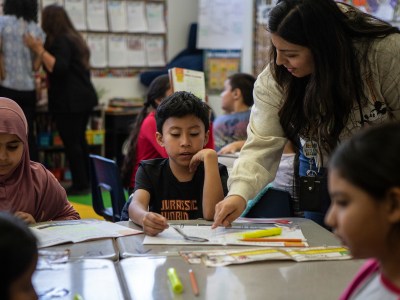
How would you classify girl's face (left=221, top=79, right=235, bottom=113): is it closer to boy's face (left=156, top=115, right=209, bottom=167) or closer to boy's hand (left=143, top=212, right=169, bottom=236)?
boy's face (left=156, top=115, right=209, bottom=167)

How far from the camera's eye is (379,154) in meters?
0.90

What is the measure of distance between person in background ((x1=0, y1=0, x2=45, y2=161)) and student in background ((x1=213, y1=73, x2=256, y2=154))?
65.8 inches

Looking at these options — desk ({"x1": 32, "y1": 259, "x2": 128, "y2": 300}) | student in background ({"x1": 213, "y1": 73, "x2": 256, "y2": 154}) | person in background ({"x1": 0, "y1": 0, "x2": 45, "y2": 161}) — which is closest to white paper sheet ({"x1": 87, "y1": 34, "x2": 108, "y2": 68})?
person in background ({"x1": 0, "y1": 0, "x2": 45, "y2": 161})

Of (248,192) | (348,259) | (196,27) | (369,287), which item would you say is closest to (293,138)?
(248,192)

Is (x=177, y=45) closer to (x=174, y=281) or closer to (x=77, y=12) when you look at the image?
(x=77, y=12)

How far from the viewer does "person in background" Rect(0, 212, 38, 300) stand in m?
1.00

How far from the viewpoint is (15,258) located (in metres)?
1.01

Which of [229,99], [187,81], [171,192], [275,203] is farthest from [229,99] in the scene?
[171,192]

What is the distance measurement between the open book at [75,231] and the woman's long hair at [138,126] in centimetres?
145

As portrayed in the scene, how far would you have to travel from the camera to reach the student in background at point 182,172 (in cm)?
214

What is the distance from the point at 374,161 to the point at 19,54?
4.51m

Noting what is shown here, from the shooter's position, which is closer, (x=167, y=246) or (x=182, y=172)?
(x=167, y=246)

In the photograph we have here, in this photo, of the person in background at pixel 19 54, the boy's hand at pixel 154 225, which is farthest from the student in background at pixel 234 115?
the boy's hand at pixel 154 225

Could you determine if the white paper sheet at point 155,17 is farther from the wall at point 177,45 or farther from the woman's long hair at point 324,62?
the woman's long hair at point 324,62
